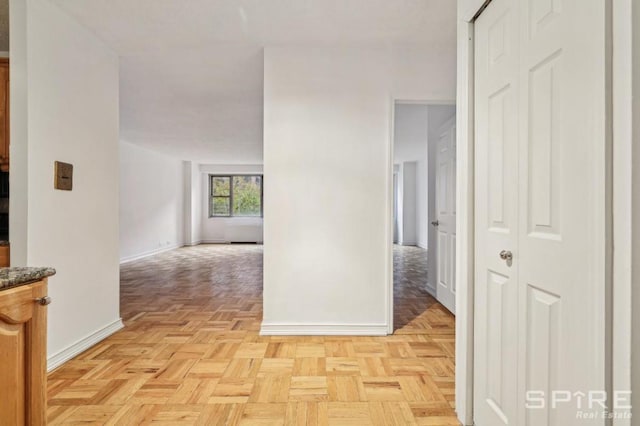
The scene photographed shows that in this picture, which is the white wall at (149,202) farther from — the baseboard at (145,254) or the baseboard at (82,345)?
the baseboard at (82,345)

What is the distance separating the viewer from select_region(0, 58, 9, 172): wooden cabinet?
2.12m

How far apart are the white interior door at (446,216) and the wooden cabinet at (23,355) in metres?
3.12

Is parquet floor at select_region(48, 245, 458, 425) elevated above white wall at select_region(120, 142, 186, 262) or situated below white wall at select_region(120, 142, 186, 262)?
below

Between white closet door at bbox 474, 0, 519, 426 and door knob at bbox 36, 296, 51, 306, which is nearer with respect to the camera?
door knob at bbox 36, 296, 51, 306

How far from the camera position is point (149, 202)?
7.68m

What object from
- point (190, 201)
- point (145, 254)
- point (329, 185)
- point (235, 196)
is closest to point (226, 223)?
point (235, 196)

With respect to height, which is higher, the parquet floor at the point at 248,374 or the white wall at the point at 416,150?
the white wall at the point at 416,150

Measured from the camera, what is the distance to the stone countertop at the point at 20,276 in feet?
3.17

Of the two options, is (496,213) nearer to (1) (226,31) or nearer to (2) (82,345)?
(1) (226,31)

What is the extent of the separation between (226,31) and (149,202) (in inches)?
242

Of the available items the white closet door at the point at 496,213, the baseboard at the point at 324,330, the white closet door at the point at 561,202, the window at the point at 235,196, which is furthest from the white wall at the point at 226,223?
the white closet door at the point at 561,202

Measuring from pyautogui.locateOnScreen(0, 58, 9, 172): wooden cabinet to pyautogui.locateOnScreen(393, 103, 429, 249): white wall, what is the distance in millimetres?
3120

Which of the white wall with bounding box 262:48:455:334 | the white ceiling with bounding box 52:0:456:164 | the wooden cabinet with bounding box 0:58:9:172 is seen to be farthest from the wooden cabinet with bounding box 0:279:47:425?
the white ceiling with bounding box 52:0:456:164

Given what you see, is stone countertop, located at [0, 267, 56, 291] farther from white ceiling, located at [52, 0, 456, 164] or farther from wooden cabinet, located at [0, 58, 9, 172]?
white ceiling, located at [52, 0, 456, 164]
